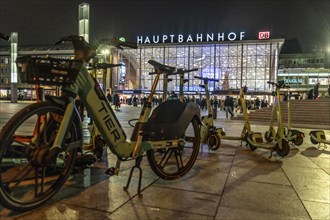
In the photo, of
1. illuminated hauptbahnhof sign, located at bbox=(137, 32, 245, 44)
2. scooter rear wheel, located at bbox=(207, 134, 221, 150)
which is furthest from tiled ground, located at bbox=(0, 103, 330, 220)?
illuminated hauptbahnhof sign, located at bbox=(137, 32, 245, 44)

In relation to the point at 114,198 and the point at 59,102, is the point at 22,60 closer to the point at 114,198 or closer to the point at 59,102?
the point at 59,102

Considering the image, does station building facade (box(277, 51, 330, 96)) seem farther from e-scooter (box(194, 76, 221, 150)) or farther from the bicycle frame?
the bicycle frame

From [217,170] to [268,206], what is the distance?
1.71 m

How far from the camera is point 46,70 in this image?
2779mm

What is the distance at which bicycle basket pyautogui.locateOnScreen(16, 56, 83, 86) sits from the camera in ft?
8.82

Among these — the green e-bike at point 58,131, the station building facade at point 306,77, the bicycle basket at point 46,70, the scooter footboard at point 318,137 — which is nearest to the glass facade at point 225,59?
the station building facade at point 306,77

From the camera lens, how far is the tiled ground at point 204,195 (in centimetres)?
308

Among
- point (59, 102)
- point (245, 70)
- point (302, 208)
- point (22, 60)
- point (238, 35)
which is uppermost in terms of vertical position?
point (238, 35)

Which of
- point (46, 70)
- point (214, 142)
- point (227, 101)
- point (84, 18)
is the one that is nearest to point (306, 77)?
point (227, 101)

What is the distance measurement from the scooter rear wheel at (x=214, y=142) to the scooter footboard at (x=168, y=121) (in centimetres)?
279

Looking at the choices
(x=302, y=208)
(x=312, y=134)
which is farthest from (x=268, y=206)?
(x=312, y=134)

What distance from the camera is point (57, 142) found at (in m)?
2.86

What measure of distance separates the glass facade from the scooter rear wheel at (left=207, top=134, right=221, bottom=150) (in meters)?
53.8

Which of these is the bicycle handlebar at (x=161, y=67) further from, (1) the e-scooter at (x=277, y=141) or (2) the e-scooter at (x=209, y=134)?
(1) the e-scooter at (x=277, y=141)
